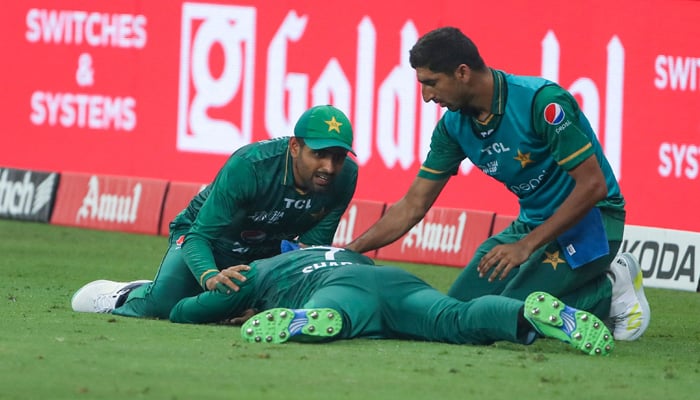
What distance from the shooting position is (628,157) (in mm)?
12062

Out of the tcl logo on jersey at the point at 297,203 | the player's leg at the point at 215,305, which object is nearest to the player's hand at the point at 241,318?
the player's leg at the point at 215,305

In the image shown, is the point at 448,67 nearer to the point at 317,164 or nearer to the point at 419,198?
the point at 317,164

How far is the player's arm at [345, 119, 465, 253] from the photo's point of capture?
786 centimetres

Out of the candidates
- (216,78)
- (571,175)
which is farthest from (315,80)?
(571,175)

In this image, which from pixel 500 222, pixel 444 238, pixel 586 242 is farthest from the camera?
pixel 444 238

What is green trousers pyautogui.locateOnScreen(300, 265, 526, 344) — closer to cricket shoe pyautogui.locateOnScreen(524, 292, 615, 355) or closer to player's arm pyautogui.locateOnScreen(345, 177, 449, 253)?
cricket shoe pyautogui.locateOnScreen(524, 292, 615, 355)

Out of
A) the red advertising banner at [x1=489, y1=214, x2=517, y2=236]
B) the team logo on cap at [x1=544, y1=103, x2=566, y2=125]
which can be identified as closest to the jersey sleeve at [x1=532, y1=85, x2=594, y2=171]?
the team logo on cap at [x1=544, y1=103, x2=566, y2=125]

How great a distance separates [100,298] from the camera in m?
8.09

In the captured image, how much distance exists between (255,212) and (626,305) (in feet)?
6.57

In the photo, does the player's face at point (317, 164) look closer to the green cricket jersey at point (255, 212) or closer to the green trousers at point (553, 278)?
the green cricket jersey at point (255, 212)

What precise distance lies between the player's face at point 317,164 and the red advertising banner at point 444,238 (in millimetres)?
4915

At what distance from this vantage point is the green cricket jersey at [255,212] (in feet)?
24.3

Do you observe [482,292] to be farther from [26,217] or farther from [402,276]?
[26,217]

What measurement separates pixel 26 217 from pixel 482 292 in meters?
7.25
